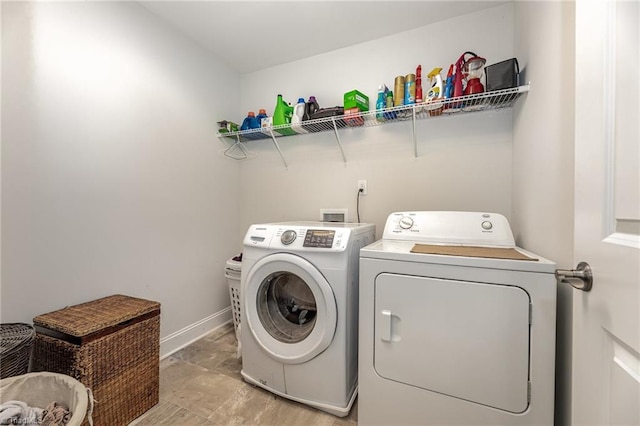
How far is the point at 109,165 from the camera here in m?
1.51

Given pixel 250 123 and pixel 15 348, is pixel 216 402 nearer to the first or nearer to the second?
pixel 15 348

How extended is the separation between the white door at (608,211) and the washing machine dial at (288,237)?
106cm

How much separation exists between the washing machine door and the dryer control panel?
546 mm

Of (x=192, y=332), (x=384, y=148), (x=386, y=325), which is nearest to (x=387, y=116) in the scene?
(x=384, y=148)

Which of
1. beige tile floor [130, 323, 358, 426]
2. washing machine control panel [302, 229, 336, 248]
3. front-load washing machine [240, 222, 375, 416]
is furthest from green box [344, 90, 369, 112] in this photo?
beige tile floor [130, 323, 358, 426]

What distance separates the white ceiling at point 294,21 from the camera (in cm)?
167

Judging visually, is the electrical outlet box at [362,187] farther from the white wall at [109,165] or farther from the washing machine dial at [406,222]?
the white wall at [109,165]

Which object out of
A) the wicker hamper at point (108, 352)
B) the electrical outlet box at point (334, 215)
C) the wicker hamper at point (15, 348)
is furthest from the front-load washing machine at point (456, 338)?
the wicker hamper at point (15, 348)

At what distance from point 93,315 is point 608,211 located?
1.85 metres

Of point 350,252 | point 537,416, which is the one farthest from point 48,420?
point 537,416

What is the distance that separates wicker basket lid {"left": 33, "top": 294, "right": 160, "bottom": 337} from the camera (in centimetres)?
109

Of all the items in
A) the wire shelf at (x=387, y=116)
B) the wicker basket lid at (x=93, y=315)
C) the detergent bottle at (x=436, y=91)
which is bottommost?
the wicker basket lid at (x=93, y=315)

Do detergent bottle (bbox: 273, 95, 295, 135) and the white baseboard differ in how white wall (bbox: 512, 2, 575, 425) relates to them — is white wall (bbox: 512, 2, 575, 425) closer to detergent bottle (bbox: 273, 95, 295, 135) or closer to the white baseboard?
detergent bottle (bbox: 273, 95, 295, 135)

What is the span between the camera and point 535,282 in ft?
2.93
